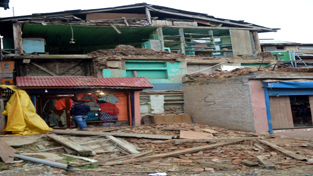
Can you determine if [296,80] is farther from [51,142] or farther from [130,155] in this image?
[51,142]

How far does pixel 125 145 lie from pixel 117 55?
8.93 m

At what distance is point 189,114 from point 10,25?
1238 centimetres

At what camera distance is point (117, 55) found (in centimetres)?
1873

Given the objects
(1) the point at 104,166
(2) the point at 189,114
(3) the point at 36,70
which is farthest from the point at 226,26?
(1) the point at 104,166

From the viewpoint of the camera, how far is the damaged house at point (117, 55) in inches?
626

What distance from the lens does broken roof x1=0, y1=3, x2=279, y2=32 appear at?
1962cm

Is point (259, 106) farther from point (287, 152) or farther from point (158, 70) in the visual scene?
point (158, 70)

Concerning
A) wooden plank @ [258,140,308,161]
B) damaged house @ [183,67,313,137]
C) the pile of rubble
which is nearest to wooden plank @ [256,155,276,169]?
the pile of rubble

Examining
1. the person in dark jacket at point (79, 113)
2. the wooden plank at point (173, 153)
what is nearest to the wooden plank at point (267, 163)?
the wooden plank at point (173, 153)

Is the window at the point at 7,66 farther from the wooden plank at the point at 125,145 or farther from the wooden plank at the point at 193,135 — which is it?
the wooden plank at the point at 193,135

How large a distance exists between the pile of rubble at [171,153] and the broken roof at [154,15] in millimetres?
9966

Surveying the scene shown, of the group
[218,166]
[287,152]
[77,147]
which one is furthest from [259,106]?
[77,147]

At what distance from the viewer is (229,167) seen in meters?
8.41

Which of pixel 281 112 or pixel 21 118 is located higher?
pixel 21 118
